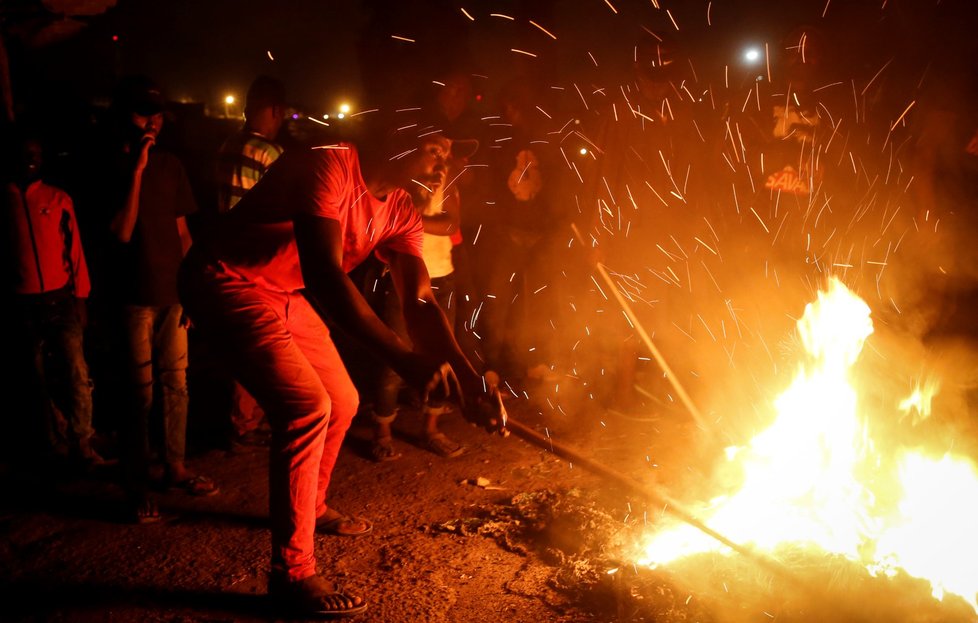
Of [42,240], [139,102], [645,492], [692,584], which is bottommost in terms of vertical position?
[692,584]

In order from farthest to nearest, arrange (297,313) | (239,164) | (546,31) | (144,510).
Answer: (546,31) → (239,164) → (144,510) → (297,313)

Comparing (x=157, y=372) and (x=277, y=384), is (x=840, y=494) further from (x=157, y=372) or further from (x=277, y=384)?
(x=157, y=372)

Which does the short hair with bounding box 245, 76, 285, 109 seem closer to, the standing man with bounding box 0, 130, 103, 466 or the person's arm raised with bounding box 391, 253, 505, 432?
the standing man with bounding box 0, 130, 103, 466

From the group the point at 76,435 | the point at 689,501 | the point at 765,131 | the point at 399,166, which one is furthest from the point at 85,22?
the point at 689,501

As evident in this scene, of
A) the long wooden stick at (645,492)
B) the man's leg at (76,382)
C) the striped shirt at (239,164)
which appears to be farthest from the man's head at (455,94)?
the man's leg at (76,382)

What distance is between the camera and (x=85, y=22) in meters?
6.97

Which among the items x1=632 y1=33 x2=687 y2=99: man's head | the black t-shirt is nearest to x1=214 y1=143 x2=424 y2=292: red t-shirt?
the black t-shirt

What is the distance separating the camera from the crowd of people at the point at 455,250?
335 cm

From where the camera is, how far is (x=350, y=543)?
4008 mm

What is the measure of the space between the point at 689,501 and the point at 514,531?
Answer: 3.62ft

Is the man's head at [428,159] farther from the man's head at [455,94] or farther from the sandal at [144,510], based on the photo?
the sandal at [144,510]

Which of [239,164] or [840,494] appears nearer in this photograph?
[840,494]

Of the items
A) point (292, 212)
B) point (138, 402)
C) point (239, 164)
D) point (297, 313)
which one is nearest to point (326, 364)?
point (297, 313)

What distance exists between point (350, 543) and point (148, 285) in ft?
6.48
